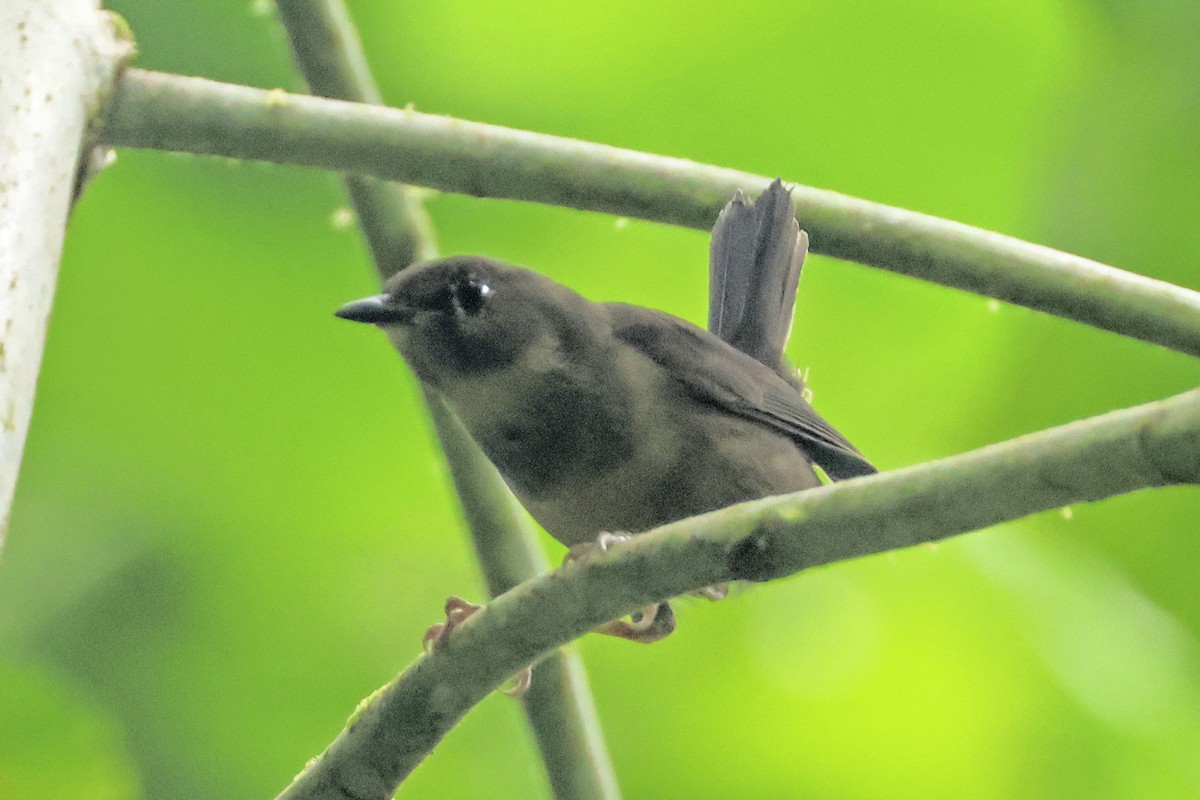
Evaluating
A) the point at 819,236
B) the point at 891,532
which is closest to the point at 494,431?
the point at 819,236

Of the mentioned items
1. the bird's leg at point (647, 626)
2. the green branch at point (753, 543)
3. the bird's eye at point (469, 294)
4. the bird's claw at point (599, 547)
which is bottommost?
the green branch at point (753, 543)

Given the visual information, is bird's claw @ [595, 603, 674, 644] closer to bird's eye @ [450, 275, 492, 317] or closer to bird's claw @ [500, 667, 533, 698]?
bird's claw @ [500, 667, 533, 698]

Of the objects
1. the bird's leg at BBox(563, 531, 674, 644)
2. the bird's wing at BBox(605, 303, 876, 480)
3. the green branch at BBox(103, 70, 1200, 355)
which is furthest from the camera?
the bird's wing at BBox(605, 303, 876, 480)

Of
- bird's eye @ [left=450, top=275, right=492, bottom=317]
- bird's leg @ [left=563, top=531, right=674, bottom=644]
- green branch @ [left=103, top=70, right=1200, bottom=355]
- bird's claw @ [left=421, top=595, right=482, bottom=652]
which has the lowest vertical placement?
bird's claw @ [left=421, top=595, right=482, bottom=652]

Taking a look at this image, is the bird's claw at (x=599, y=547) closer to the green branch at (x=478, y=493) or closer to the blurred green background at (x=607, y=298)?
the green branch at (x=478, y=493)

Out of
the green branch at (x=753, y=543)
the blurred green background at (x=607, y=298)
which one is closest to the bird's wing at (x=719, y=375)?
the blurred green background at (x=607, y=298)

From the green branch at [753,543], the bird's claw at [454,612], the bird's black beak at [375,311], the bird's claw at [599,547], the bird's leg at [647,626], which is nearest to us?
the green branch at [753,543]

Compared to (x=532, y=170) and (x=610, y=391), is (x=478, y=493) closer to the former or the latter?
(x=610, y=391)

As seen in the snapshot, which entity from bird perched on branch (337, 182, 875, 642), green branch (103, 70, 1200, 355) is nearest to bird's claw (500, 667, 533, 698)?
bird perched on branch (337, 182, 875, 642)

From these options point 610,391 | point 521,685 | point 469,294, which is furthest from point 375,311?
point 521,685
